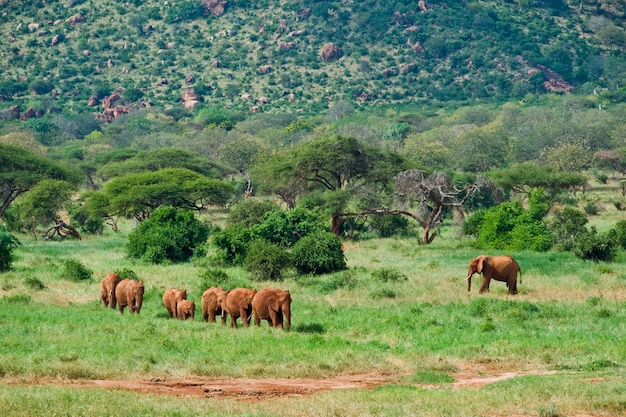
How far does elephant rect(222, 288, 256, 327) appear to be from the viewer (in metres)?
20.9

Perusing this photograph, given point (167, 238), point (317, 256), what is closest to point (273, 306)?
point (317, 256)

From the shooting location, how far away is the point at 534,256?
1326 inches

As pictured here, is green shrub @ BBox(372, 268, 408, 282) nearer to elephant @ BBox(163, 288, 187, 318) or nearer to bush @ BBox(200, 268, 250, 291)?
bush @ BBox(200, 268, 250, 291)

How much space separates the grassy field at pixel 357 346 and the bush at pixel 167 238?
20.0ft

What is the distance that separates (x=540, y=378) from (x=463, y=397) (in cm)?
206

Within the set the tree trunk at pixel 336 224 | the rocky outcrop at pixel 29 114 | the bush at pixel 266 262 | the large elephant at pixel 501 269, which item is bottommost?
the rocky outcrop at pixel 29 114

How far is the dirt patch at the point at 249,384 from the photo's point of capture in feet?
48.6

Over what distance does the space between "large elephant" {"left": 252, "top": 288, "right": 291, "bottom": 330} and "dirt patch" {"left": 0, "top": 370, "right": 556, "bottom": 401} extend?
398 cm

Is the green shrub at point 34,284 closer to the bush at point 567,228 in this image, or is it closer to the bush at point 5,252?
the bush at point 5,252

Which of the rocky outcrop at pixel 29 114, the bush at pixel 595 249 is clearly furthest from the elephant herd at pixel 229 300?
the rocky outcrop at pixel 29 114

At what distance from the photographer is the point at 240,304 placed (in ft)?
68.7

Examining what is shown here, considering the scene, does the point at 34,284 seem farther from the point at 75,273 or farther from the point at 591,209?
the point at 591,209

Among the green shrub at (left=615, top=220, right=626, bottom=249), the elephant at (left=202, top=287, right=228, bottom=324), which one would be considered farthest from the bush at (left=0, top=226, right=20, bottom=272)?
the green shrub at (left=615, top=220, right=626, bottom=249)

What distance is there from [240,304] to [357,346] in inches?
140
